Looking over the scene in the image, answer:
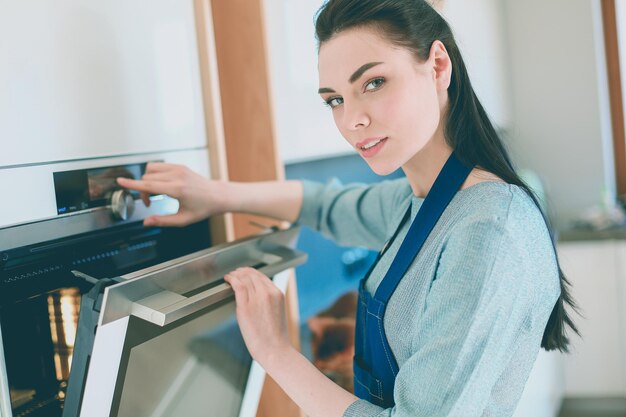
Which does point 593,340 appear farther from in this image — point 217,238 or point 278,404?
point 217,238

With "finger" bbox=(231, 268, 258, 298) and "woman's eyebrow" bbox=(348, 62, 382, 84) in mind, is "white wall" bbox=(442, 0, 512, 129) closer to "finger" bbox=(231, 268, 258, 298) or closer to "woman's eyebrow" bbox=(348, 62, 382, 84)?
"woman's eyebrow" bbox=(348, 62, 382, 84)

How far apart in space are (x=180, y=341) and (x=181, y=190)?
0.85ft

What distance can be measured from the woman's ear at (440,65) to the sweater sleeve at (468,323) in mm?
252

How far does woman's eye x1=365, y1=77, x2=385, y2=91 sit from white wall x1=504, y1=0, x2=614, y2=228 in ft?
7.33

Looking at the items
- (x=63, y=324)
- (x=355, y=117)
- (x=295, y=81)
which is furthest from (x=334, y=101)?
(x=295, y=81)

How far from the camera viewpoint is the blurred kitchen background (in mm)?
840

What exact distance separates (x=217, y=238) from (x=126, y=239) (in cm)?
25

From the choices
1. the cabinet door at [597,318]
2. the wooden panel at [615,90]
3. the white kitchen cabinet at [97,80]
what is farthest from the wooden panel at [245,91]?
the wooden panel at [615,90]

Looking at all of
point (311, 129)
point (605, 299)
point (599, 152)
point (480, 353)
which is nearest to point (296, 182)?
point (311, 129)

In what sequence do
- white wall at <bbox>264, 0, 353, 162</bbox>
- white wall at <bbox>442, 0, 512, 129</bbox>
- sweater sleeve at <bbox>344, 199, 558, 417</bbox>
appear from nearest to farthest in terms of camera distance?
sweater sleeve at <bbox>344, 199, 558, 417</bbox>
white wall at <bbox>264, 0, 353, 162</bbox>
white wall at <bbox>442, 0, 512, 129</bbox>

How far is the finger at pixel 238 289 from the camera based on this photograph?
93 centimetres

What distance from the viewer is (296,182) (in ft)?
4.25

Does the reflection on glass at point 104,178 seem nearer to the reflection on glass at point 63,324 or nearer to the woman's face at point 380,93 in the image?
the reflection on glass at point 63,324

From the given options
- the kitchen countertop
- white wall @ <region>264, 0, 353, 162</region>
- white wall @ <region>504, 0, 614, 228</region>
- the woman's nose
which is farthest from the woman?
white wall @ <region>504, 0, 614, 228</region>
